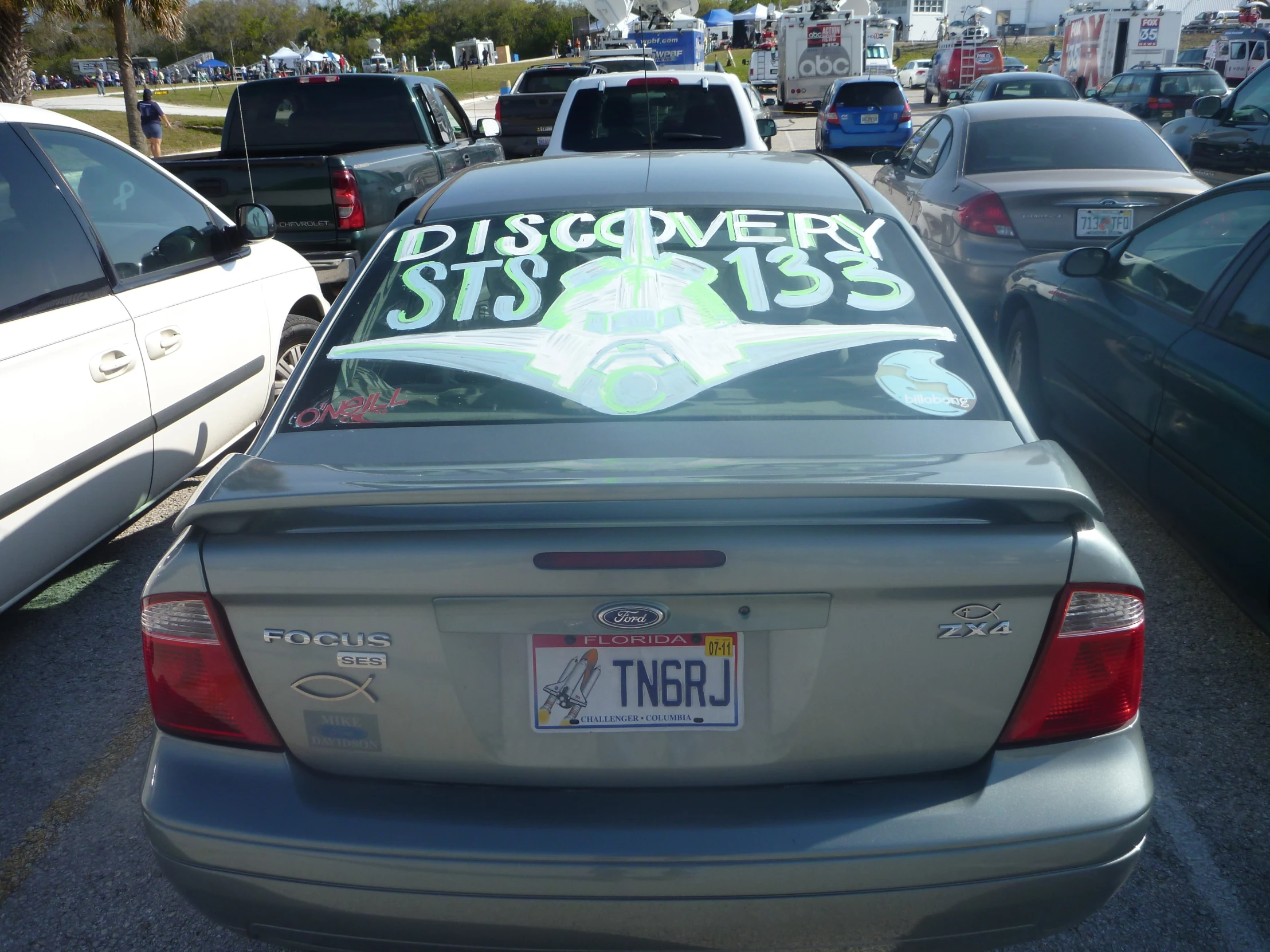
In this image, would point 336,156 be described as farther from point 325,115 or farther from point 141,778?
point 141,778

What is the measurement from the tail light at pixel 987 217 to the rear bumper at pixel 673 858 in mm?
5734

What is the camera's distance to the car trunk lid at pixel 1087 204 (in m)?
6.82

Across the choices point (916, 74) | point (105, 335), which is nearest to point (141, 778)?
point (105, 335)

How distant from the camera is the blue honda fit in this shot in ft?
72.4

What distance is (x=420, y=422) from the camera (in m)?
2.35

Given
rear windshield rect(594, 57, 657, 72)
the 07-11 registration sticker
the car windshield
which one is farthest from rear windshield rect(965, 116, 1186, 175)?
rear windshield rect(594, 57, 657, 72)

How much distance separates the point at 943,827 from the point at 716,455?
0.78 metres

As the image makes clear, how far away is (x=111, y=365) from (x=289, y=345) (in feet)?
5.37

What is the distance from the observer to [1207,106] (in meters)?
11.7

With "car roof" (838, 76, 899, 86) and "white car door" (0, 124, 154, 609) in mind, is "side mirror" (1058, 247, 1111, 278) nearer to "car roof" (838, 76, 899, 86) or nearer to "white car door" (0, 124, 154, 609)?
"white car door" (0, 124, 154, 609)

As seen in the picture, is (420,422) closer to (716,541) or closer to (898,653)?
(716,541)

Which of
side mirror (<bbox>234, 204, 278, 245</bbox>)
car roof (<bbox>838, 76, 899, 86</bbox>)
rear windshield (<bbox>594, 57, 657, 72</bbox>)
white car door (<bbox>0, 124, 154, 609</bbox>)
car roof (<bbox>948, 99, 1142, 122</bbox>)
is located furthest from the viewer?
car roof (<bbox>838, 76, 899, 86</bbox>)

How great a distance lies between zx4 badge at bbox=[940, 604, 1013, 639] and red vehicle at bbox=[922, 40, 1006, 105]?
3977 centimetres

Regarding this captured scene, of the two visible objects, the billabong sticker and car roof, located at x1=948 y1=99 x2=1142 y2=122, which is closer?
→ the billabong sticker
